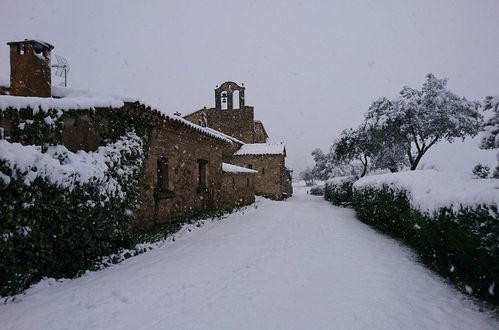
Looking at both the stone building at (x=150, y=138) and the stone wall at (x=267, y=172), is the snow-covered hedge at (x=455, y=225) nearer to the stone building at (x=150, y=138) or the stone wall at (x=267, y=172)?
the stone building at (x=150, y=138)

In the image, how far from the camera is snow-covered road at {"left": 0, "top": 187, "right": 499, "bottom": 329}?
136 inches

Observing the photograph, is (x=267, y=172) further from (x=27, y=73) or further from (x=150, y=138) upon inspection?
(x=27, y=73)

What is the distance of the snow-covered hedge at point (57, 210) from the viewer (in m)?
4.14

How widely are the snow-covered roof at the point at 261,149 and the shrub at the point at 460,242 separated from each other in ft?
67.3

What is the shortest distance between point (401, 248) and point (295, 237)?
2.66m

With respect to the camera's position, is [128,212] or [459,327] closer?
[459,327]

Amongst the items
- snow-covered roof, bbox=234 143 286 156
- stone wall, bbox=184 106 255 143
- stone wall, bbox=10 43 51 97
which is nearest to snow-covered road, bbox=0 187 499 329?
stone wall, bbox=10 43 51 97

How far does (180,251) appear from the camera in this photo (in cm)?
680

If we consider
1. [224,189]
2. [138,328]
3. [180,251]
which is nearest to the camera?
[138,328]

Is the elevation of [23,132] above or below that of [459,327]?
above

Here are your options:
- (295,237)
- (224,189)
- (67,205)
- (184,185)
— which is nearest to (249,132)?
(224,189)

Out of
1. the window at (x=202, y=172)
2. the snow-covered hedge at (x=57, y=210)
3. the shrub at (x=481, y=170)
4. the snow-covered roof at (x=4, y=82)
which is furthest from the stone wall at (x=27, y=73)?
the shrub at (x=481, y=170)

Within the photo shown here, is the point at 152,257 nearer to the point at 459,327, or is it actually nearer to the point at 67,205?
the point at 67,205

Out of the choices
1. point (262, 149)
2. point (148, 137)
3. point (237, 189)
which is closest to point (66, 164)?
point (148, 137)
